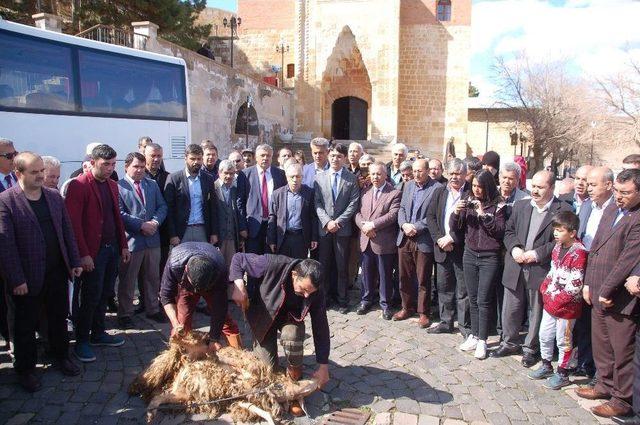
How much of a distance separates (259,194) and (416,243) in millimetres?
2134

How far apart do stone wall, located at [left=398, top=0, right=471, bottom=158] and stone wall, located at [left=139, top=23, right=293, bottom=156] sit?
8445 millimetres

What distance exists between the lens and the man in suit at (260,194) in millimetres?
6367

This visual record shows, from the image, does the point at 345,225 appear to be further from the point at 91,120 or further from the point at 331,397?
the point at 91,120

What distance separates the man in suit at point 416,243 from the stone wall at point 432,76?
22050 mm

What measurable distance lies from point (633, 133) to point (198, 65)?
80.5 feet

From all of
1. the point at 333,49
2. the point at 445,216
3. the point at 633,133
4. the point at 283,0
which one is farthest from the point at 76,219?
the point at 633,133

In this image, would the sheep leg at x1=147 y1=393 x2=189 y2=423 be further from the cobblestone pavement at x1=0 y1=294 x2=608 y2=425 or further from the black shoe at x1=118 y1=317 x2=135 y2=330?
the black shoe at x1=118 y1=317 x2=135 y2=330

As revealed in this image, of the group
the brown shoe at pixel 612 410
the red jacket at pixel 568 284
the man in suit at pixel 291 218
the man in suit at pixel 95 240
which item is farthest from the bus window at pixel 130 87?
the brown shoe at pixel 612 410

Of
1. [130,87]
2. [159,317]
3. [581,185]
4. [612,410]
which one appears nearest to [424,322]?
[612,410]

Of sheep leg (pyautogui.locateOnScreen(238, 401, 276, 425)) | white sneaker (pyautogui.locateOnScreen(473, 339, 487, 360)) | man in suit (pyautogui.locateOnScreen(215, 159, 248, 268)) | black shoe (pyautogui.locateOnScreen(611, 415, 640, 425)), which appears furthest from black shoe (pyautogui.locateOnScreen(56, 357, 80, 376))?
black shoe (pyautogui.locateOnScreen(611, 415, 640, 425))

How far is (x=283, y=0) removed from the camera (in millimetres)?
28219

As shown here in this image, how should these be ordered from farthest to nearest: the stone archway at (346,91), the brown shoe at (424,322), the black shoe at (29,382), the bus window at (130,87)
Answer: the stone archway at (346,91) < the bus window at (130,87) < the brown shoe at (424,322) < the black shoe at (29,382)

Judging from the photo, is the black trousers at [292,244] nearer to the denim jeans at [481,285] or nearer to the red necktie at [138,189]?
the red necktie at [138,189]

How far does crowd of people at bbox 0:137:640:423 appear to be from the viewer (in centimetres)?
403
